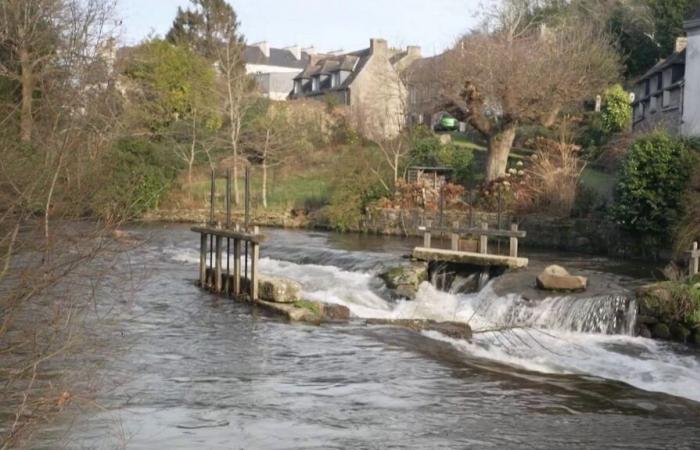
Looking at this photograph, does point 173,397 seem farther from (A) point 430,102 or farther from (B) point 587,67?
(B) point 587,67

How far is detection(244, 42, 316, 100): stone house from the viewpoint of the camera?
7825 centimetres

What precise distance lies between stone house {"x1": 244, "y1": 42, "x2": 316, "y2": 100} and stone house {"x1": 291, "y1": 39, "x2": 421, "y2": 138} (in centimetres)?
837

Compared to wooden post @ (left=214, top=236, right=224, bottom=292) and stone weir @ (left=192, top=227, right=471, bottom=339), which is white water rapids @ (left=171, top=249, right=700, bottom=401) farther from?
wooden post @ (left=214, top=236, right=224, bottom=292)

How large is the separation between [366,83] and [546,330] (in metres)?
44.9

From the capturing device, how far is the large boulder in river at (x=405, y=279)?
779 inches

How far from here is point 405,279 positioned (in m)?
20.1

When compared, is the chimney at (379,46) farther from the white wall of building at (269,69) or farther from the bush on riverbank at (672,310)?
the bush on riverbank at (672,310)

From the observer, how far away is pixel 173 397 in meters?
11.0

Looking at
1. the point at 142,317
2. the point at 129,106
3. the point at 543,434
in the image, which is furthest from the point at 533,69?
the point at 543,434

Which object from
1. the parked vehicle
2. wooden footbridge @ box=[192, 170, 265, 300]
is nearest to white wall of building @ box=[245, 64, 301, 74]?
the parked vehicle

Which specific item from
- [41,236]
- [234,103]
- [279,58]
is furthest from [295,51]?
[41,236]

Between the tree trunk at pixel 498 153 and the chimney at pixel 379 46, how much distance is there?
2683 centimetres

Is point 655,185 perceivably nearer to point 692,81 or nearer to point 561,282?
point 561,282

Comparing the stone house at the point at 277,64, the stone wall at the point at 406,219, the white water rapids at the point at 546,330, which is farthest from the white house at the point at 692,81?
the stone house at the point at 277,64
